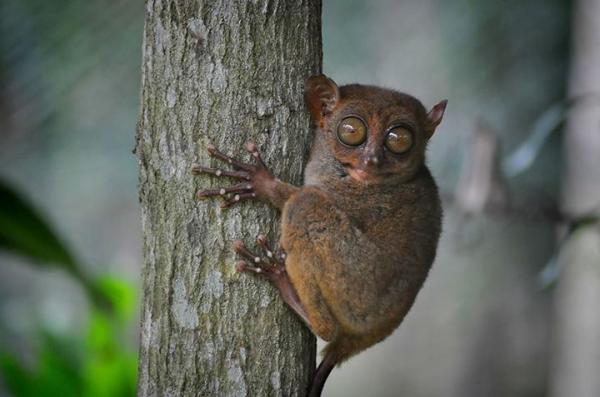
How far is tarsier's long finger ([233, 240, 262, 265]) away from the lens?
2.42 m

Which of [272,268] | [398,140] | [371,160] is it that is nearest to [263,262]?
[272,268]

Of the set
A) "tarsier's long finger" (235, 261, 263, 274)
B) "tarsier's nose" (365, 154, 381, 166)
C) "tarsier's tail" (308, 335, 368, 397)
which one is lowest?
"tarsier's tail" (308, 335, 368, 397)

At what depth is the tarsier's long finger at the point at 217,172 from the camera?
240 cm

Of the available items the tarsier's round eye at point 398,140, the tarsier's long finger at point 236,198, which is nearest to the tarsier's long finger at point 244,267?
the tarsier's long finger at point 236,198

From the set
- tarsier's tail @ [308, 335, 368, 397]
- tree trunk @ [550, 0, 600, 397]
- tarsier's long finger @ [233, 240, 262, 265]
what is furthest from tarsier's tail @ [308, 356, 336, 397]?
tree trunk @ [550, 0, 600, 397]

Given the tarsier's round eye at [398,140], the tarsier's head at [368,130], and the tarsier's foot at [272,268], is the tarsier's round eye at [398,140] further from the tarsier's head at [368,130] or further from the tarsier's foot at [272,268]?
the tarsier's foot at [272,268]

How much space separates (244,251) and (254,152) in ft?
1.00

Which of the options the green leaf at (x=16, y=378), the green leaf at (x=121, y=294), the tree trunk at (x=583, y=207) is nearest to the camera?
the green leaf at (x=16, y=378)

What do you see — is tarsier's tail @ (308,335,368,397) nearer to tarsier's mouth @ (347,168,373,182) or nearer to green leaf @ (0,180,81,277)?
tarsier's mouth @ (347,168,373,182)

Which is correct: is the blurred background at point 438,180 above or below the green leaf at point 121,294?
above

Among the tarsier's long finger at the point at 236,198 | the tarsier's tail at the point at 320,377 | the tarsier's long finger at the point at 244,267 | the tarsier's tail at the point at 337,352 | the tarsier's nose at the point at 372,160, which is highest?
the tarsier's nose at the point at 372,160

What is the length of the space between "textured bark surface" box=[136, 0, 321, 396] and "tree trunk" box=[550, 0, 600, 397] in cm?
366

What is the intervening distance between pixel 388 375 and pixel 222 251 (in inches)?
186

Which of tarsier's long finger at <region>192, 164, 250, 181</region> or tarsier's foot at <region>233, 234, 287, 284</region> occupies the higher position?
tarsier's long finger at <region>192, 164, 250, 181</region>
